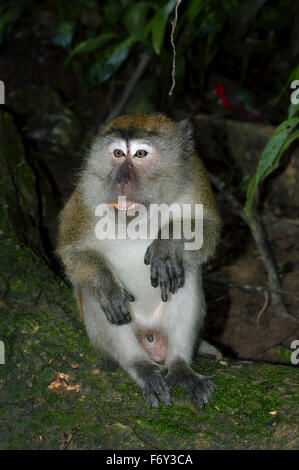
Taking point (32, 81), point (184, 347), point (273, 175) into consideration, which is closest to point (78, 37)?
point (32, 81)

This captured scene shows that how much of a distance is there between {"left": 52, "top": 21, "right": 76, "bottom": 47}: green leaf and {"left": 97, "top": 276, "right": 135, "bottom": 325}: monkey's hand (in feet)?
17.0

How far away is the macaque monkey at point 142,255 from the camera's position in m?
3.39

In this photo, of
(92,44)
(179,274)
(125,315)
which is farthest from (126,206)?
(92,44)

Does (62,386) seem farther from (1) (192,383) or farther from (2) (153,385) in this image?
(1) (192,383)

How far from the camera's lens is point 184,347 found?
3541 millimetres

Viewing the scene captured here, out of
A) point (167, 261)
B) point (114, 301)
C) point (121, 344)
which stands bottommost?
point (121, 344)

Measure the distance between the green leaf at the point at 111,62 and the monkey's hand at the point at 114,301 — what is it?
4220 mm

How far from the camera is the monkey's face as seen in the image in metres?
3.43

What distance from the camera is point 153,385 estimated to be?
3.24m

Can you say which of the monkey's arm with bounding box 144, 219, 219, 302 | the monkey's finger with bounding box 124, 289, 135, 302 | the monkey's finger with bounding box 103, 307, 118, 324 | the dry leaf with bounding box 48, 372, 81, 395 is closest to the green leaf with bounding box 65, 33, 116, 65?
the monkey's arm with bounding box 144, 219, 219, 302

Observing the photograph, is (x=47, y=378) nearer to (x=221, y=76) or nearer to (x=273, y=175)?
(x=273, y=175)

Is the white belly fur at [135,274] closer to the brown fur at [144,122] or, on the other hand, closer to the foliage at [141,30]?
the brown fur at [144,122]

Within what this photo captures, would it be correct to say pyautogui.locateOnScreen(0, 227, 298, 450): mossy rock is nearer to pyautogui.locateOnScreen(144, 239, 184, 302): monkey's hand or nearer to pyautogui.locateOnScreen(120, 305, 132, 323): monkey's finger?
pyautogui.locateOnScreen(120, 305, 132, 323): monkey's finger

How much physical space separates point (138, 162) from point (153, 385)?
52.1 inches
